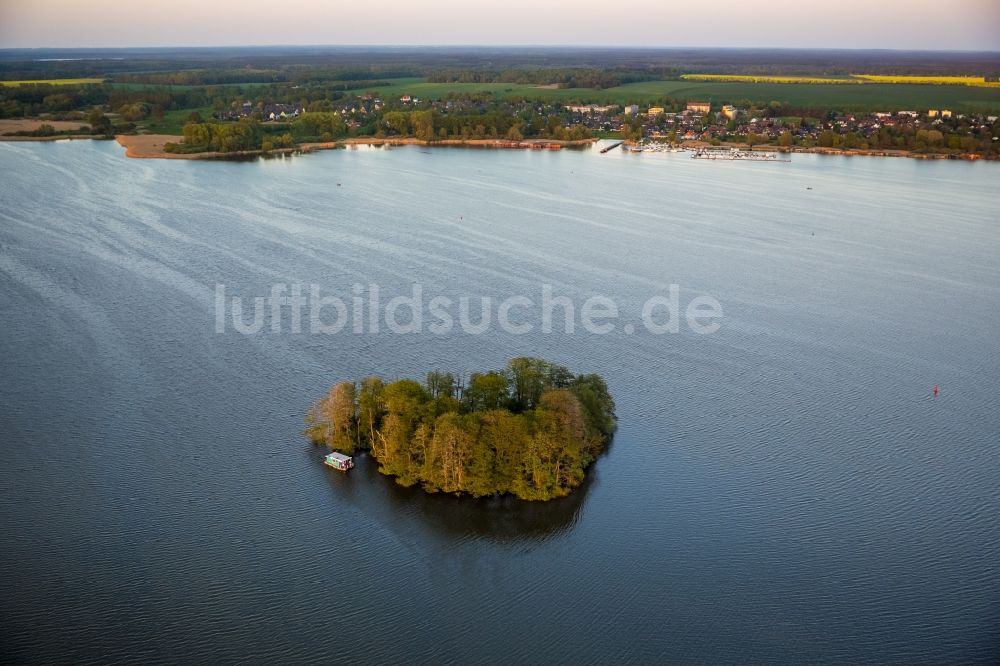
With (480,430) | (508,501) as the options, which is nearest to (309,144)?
(480,430)

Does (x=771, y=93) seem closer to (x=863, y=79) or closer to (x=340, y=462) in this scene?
(x=863, y=79)

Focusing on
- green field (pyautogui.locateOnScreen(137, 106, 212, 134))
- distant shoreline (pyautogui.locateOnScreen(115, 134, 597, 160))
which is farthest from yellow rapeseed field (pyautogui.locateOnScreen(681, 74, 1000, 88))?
green field (pyautogui.locateOnScreen(137, 106, 212, 134))

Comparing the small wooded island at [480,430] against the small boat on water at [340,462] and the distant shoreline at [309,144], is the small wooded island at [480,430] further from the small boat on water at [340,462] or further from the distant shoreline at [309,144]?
the distant shoreline at [309,144]

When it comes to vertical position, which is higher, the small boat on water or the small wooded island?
the small wooded island

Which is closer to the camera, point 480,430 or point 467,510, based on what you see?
point 467,510

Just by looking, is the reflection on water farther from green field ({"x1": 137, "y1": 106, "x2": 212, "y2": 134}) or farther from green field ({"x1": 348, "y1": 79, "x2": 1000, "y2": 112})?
green field ({"x1": 348, "y1": 79, "x2": 1000, "y2": 112})

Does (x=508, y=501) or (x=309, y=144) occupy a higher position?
(x=309, y=144)

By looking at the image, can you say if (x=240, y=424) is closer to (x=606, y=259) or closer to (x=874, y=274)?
(x=606, y=259)

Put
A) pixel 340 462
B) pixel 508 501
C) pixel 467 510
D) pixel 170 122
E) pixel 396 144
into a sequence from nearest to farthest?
1. pixel 467 510
2. pixel 508 501
3. pixel 340 462
4. pixel 396 144
5. pixel 170 122
